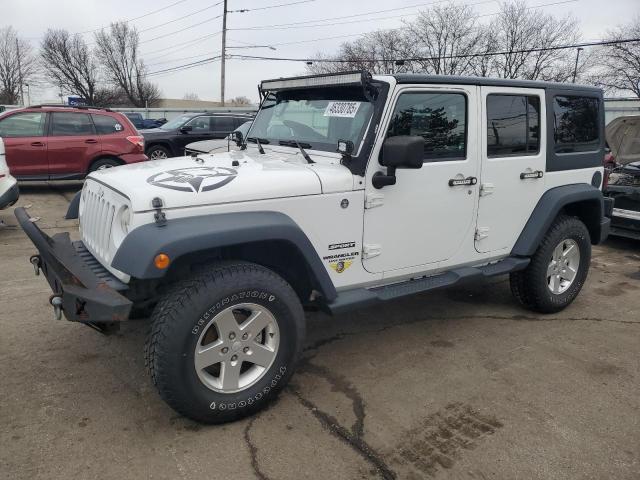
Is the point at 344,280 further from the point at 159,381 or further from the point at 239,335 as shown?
the point at 159,381

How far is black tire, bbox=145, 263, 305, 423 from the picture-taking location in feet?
8.64

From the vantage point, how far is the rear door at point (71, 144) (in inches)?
390

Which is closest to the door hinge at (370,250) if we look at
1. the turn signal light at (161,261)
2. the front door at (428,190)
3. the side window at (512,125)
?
the front door at (428,190)

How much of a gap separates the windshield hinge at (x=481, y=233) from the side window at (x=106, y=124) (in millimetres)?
8578

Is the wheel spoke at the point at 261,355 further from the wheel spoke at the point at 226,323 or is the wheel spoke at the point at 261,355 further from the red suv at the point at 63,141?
the red suv at the point at 63,141

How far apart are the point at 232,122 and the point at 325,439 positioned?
13.0 m

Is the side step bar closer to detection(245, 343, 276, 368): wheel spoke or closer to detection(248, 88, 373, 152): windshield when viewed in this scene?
detection(245, 343, 276, 368): wheel spoke

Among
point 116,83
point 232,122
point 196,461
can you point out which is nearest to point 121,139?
point 232,122

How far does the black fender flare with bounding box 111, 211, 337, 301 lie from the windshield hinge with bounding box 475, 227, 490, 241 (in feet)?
5.19

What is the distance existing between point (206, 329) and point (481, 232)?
231cm

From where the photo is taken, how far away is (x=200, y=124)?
567 inches

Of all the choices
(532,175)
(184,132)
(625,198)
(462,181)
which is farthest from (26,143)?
(625,198)

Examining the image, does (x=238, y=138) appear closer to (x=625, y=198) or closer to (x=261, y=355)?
(x=261, y=355)

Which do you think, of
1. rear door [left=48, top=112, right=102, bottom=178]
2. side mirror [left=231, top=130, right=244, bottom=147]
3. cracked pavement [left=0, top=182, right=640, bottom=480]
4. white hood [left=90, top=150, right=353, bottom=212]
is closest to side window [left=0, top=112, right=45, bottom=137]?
rear door [left=48, top=112, right=102, bottom=178]
